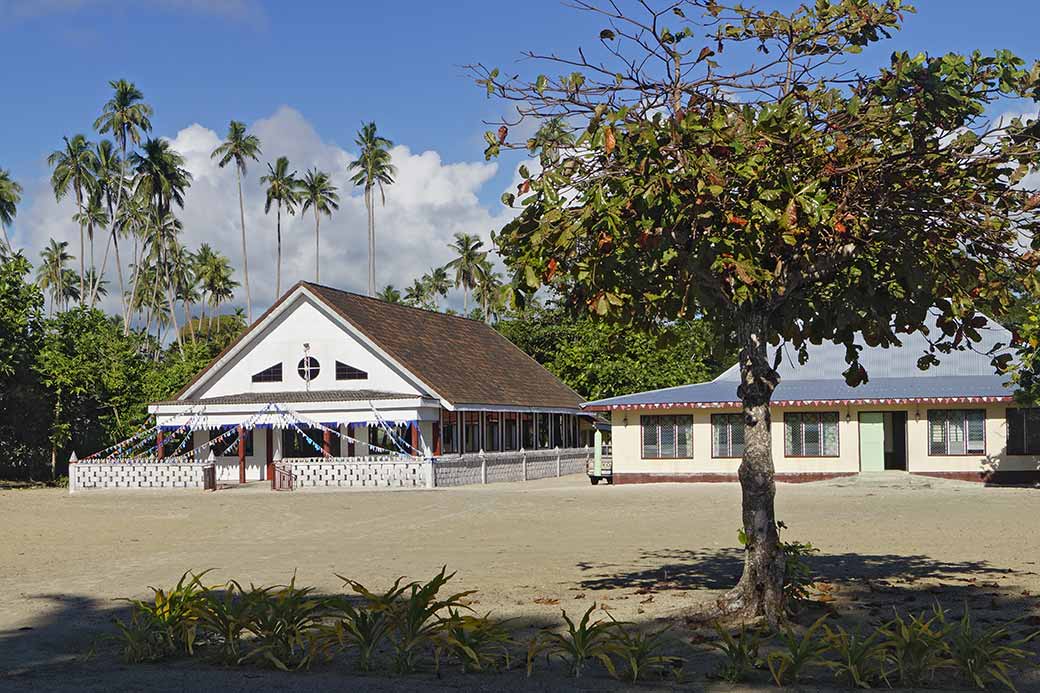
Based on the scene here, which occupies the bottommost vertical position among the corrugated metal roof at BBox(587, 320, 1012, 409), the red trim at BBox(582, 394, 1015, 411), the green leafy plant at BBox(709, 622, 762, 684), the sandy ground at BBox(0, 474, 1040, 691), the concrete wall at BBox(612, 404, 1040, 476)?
the sandy ground at BBox(0, 474, 1040, 691)

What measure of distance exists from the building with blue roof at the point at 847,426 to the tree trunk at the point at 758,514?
894 inches

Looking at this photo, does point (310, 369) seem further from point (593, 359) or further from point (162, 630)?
point (162, 630)

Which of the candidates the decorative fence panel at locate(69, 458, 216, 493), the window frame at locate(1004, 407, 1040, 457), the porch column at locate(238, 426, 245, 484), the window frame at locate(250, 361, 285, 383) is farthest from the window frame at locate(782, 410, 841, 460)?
the decorative fence panel at locate(69, 458, 216, 493)

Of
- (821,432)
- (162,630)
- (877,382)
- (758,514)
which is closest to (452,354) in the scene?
(821,432)

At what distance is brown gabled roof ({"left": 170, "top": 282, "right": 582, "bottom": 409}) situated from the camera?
37.5 metres

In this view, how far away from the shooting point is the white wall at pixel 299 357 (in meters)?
37.6

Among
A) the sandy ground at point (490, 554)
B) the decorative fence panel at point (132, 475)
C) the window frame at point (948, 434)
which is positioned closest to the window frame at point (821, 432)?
the window frame at point (948, 434)

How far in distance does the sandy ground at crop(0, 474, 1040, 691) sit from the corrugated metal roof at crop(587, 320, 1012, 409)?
4163 mm

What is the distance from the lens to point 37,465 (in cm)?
3988

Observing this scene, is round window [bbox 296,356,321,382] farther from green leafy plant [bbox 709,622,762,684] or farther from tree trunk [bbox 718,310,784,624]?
green leafy plant [bbox 709,622,762,684]

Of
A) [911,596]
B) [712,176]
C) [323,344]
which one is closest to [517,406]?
[323,344]

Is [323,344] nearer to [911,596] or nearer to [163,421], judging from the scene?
[163,421]

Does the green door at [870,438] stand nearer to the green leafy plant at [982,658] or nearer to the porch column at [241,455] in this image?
the porch column at [241,455]

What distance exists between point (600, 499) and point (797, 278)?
18972mm
